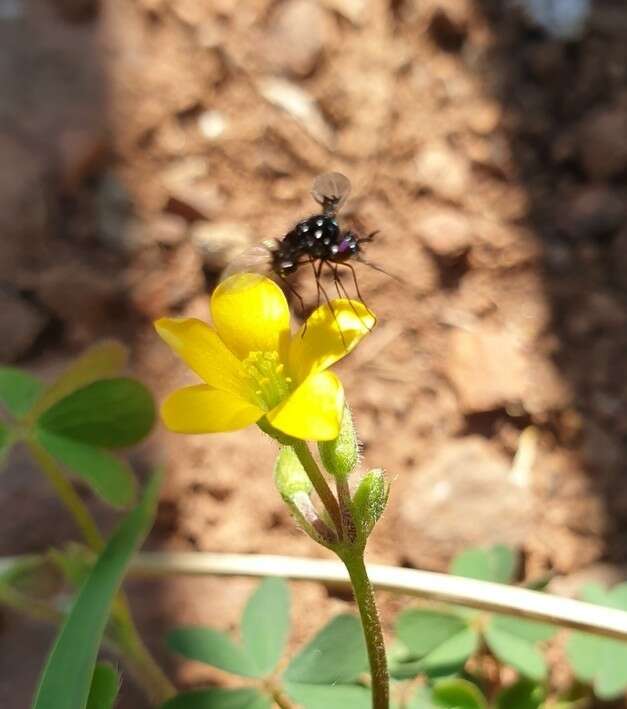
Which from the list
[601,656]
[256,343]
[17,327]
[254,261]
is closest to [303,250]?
[254,261]

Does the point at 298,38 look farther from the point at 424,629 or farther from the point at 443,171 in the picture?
the point at 424,629

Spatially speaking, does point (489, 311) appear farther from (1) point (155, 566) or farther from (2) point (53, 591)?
(2) point (53, 591)

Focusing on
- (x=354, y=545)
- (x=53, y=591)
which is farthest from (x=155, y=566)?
(x=354, y=545)

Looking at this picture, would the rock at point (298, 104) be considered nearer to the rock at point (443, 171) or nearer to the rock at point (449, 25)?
the rock at point (443, 171)

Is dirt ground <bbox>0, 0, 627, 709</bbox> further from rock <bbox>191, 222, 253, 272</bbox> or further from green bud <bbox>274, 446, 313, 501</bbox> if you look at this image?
green bud <bbox>274, 446, 313, 501</bbox>

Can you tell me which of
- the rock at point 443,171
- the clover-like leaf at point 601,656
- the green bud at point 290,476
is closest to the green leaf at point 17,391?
→ the green bud at point 290,476
